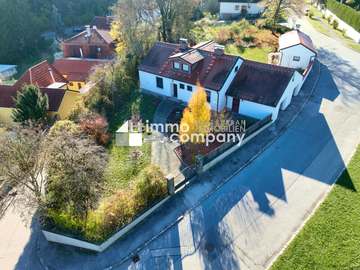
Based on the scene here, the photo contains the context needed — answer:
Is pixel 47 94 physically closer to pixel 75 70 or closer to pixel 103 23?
pixel 75 70

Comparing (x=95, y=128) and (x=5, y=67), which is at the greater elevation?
(x=95, y=128)

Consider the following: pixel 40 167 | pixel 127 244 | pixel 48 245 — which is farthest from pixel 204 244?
pixel 40 167

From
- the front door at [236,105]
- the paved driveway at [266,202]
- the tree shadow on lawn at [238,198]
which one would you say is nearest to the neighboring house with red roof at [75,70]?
the front door at [236,105]

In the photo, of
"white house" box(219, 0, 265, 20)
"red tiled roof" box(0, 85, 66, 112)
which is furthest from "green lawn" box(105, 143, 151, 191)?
"white house" box(219, 0, 265, 20)

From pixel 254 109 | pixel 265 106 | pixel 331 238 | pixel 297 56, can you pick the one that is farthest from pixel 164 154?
pixel 297 56

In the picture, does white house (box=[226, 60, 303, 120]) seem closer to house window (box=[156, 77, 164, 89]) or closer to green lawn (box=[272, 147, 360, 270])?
house window (box=[156, 77, 164, 89])

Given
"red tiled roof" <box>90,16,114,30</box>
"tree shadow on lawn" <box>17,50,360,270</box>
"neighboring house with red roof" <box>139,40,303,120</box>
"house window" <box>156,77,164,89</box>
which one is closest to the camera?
"tree shadow on lawn" <box>17,50,360,270</box>
